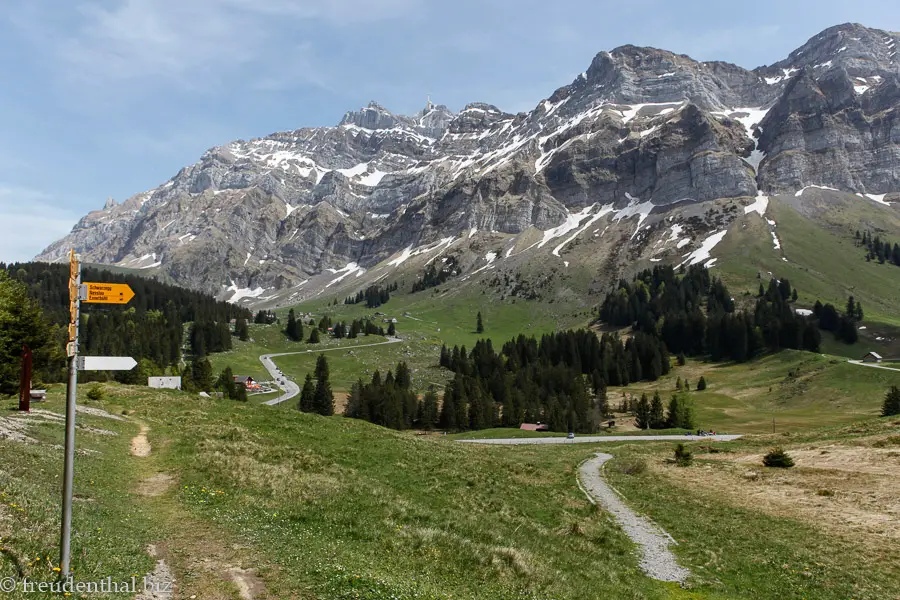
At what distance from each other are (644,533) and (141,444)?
31.2 m

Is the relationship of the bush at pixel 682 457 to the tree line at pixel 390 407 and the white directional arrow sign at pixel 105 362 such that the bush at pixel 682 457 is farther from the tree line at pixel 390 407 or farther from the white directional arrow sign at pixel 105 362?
the tree line at pixel 390 407

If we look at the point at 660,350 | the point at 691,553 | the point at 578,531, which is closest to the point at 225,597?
the point at 578,531

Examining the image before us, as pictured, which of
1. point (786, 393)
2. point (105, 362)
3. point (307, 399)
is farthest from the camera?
point (786, 393)

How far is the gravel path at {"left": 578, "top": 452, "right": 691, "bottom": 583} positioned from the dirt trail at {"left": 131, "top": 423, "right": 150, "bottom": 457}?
91.8ft

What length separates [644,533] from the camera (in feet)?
89.0

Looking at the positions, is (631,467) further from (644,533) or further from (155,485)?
(155,485)

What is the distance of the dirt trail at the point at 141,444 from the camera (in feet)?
100

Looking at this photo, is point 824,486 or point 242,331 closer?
point 824,486

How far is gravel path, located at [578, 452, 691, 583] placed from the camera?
21297 millimetres

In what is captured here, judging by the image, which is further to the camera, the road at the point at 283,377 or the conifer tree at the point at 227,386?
the road at the point at 283,377

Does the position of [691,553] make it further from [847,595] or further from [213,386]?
[213,386]

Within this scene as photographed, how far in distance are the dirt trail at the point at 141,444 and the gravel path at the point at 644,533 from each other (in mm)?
27977

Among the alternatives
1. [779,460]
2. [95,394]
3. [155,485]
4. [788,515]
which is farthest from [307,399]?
[788,515]

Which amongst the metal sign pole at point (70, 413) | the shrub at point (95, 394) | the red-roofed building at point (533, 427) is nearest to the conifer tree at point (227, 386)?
the shrub at point (95, 394)
